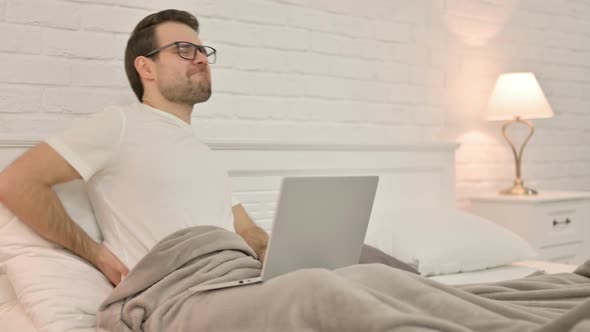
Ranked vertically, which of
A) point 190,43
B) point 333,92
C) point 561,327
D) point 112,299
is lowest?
point 112,299

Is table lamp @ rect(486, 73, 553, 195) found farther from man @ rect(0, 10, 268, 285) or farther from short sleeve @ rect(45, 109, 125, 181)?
short sleeve @ rect(45, 109, 125, 181)

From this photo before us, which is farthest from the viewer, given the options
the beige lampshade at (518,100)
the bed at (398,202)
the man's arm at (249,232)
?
the beige lampshade at (518,100)

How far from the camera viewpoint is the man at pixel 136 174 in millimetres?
1805

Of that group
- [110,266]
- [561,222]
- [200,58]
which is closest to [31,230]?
[110,266]

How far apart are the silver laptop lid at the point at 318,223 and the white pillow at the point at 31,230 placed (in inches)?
28.9

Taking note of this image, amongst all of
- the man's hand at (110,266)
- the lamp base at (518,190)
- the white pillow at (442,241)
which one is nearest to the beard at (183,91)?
the man's hand at (110,266)

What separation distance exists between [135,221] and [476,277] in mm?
1096

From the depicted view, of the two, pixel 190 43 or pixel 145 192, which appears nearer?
pixel 145 192

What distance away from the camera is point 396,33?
312cm

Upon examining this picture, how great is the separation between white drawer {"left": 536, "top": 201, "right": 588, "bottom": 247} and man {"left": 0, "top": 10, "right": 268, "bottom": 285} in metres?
1.59

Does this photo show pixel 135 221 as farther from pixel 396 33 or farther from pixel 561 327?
pixel 396 33

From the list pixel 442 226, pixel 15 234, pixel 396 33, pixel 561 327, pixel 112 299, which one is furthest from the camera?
pixel 396 33

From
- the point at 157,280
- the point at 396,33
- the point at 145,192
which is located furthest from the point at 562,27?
the point at 157,280

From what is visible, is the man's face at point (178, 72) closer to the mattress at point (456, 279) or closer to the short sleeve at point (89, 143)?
the short sleeve at point (89, 143)
